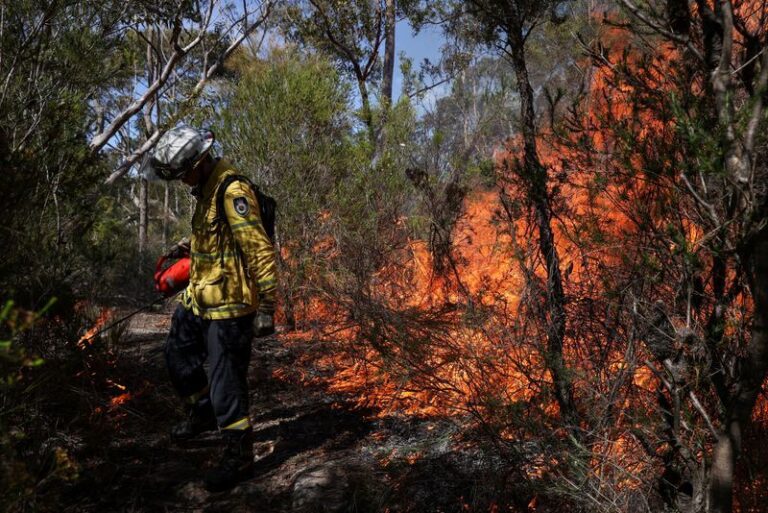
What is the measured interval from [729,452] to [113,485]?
292 cm

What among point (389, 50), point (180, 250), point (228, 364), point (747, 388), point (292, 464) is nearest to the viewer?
point (747, 388)

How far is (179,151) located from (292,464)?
193cm

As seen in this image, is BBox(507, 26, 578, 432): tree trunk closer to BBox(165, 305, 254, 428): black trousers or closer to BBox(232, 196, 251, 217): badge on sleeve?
BBox(232, 196, 251, 217): badge on sleeve

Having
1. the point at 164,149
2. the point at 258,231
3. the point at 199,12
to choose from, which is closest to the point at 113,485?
the point at 258,231

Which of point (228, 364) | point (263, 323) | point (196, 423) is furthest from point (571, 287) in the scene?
point (196, 423)

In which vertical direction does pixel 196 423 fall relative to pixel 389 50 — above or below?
below

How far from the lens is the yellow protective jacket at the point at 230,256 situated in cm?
303

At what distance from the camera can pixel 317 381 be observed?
17.9ft

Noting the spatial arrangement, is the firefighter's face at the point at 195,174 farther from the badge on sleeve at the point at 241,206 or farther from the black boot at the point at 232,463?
the black boot at the point at 232,463

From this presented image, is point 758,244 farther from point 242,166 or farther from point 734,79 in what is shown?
point 242,166

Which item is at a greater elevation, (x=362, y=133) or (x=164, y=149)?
(x=362, y=133)

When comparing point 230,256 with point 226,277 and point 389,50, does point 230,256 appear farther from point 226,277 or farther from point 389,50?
point 389,50

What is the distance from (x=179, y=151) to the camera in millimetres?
3066

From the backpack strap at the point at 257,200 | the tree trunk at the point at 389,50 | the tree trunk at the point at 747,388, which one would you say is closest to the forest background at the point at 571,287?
the tree trunk at the point at 747,388
